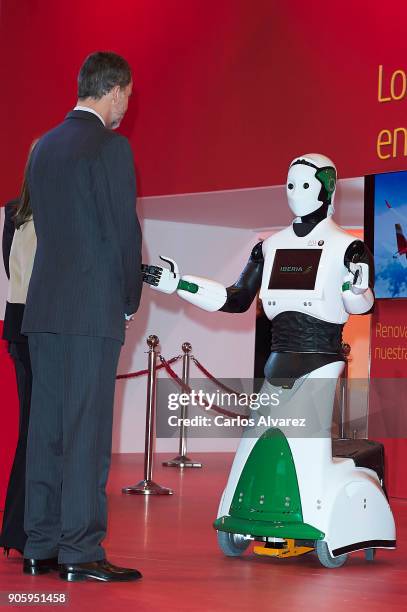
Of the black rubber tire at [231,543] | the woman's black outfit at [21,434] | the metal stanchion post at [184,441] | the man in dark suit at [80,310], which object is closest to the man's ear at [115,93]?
the man in dark suit at [80,310]

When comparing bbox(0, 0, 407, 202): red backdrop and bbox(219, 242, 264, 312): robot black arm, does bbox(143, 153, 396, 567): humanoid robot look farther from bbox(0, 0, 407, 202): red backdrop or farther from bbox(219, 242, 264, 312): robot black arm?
bbox(0, 0, 407, 202): red backdrop

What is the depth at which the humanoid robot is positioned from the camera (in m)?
5.02

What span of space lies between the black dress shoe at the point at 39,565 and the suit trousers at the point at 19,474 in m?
0.43

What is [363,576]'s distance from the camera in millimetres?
4910

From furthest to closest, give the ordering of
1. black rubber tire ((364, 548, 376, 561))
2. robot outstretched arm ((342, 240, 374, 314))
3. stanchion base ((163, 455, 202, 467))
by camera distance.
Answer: stanchion base ((163, 455, 202, 467))
black rubber tire ((364, 548, 376, 561))
robot outstretched arm ((342, 240, 374, 314))

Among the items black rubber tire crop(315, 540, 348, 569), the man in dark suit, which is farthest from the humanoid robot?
the man in dark suit

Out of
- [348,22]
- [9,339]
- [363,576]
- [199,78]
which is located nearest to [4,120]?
[199,78]

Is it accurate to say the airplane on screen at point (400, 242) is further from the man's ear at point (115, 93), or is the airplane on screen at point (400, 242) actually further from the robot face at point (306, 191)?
the man's ear at point (115, 93)

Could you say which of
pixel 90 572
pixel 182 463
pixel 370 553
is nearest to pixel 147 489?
pixel 182 463

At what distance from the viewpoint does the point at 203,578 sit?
462 cm

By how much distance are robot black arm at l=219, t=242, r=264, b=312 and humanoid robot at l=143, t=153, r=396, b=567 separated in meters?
0.02

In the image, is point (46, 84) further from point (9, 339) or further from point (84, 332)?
point (84, 332)

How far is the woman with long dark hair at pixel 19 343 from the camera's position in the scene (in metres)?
4.71

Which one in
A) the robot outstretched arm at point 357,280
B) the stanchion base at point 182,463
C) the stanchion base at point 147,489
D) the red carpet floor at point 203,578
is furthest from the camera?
the stanchion base at point 182,463
